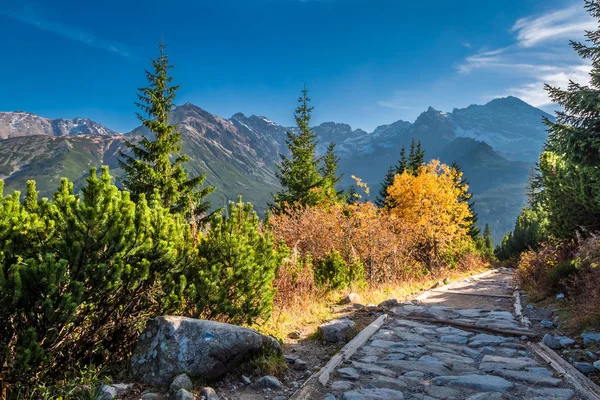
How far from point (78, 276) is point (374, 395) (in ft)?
11.7

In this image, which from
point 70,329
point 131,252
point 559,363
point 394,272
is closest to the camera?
point 70,329

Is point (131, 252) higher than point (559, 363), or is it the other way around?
point (131, 252)

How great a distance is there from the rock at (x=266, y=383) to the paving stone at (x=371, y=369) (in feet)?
4.01

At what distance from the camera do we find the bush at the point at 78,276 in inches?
133

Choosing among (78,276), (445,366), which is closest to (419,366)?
(445,366)

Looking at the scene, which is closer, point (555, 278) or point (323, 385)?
point (323, 385)

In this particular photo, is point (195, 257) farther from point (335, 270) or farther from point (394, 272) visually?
point (394, 272)

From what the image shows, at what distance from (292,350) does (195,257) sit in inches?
90.5

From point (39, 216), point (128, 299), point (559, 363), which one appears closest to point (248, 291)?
point (128, 299)

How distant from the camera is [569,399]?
13.2 feet

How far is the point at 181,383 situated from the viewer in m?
4.04

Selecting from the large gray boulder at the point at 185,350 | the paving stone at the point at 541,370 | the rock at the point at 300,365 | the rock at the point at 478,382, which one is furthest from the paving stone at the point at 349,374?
the paving stone at the point at 541,370

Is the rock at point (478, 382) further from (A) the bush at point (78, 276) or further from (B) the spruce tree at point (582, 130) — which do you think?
(B) the spruce tree at point (582, 130)

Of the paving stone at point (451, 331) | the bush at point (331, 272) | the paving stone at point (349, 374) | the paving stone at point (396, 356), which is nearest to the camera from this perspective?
the paving stone at point (349, 374)
